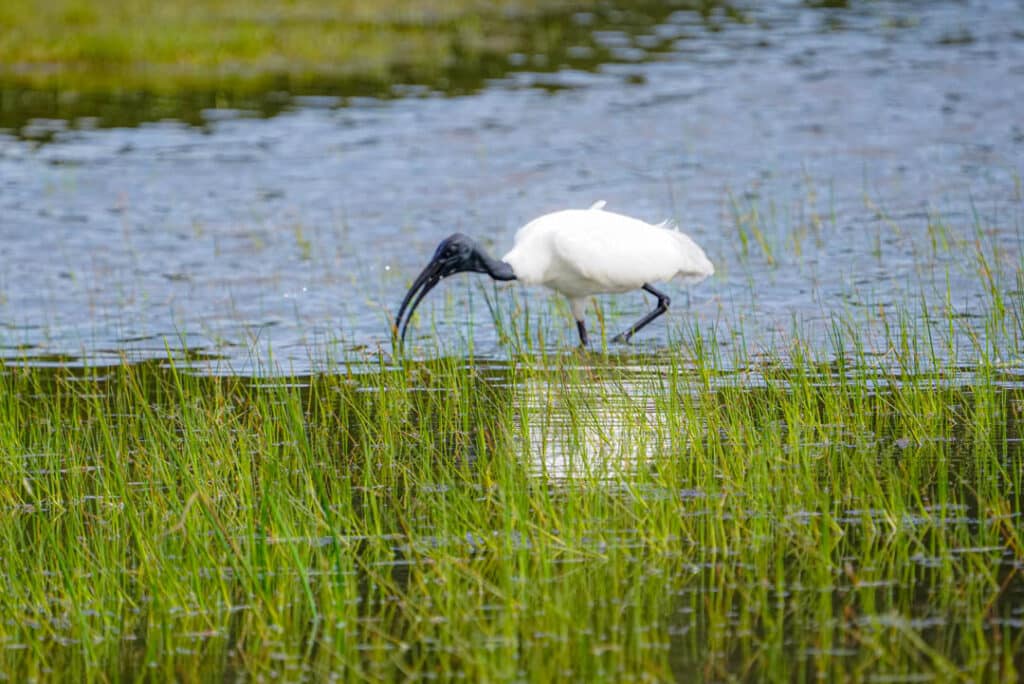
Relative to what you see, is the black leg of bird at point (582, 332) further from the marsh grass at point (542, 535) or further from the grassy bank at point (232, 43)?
the grassy bank at point (232, 43)

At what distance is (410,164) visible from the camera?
16.9m

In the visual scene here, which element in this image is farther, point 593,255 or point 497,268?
point 497,268

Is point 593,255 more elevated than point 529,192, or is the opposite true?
point 529,192

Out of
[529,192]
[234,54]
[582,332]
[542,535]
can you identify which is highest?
[234,54]

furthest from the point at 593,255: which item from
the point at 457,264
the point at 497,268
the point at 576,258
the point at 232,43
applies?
the point at 232,43

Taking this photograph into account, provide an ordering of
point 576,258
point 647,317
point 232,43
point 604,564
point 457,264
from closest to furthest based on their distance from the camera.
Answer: point 604,564 < point 576,258 < point 457,264 < point 647,317 < point 232,43

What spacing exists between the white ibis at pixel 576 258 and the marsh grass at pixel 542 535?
1.28 metres

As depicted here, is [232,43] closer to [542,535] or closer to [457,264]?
[457,264]

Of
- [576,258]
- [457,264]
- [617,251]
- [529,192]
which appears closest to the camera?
[576,258]

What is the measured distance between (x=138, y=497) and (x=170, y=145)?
479 inches

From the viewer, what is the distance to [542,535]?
5.50 m

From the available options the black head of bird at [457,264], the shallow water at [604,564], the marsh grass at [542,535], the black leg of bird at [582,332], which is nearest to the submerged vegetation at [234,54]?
the black head of bird at [457,264]

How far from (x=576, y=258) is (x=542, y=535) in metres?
3.61

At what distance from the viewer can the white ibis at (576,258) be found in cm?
900
